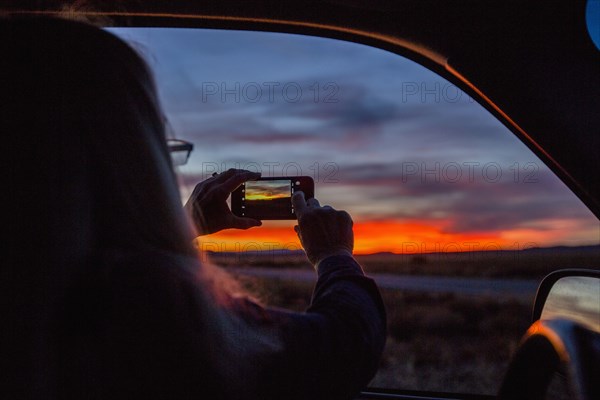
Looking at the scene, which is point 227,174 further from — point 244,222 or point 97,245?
point 97,245

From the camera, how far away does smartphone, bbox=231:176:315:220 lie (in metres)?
1.69

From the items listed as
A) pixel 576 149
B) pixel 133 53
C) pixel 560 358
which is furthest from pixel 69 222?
pixel 576 149

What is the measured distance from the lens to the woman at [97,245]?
2.48 feet

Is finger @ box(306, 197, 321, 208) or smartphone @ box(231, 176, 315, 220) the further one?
smartphone @ box(231, 176, 315, 220)

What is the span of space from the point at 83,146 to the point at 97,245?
12cm

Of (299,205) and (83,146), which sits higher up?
(83,146)

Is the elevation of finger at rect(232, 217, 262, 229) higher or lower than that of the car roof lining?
lower

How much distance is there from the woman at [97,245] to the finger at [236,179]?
736 millimetres

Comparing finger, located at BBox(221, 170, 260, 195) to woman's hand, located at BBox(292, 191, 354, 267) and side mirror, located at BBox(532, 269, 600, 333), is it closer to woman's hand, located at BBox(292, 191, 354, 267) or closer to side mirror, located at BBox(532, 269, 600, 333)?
woman's hand, located at BBox(292, 191, 354, 267)

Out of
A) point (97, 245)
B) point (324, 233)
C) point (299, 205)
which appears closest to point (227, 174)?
point (299, 205)

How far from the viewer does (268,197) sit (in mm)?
1705

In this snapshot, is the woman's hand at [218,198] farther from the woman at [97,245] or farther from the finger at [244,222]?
the woman at [97,245]

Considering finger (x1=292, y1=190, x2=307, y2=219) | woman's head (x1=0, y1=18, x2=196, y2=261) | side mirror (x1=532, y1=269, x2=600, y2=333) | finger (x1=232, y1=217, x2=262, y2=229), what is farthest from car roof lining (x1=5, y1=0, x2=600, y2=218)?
woman's head (x1=0, y1=18, x2=196, y2=261)

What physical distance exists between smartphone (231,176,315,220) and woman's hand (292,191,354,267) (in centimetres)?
37
